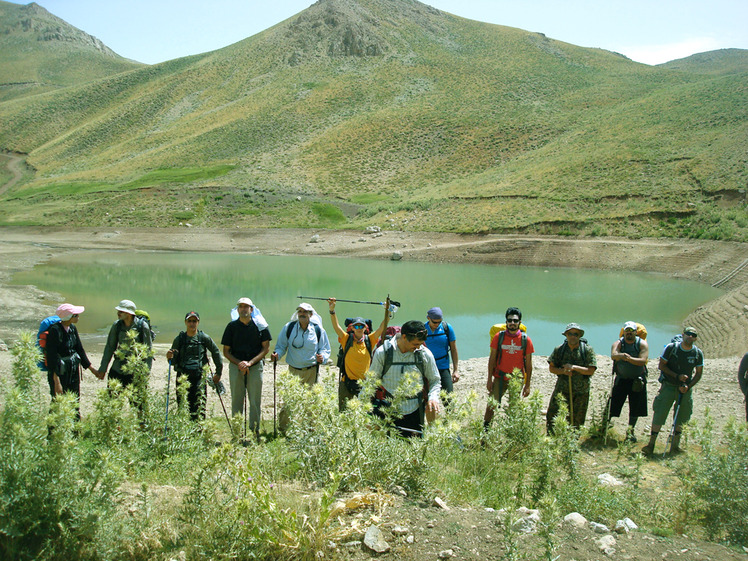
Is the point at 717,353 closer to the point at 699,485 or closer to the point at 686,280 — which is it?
the point at 699,485

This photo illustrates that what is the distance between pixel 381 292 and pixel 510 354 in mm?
17316

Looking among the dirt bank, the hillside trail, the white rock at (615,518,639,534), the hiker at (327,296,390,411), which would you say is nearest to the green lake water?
the dirt bank

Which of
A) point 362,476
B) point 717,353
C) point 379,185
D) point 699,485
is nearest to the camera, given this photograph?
point 362,476

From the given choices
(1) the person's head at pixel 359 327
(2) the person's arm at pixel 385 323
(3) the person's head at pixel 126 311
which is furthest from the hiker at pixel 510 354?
(3) the person's head at pixel 126 311

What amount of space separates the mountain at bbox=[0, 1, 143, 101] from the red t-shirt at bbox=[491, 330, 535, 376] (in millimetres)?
178987

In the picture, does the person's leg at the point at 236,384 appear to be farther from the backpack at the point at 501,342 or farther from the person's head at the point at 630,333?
the person's head at the point at 630,333

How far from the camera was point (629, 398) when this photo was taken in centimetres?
718

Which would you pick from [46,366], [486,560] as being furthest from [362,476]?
[46,366]

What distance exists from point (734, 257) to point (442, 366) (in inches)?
1193

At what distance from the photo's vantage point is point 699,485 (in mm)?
4070

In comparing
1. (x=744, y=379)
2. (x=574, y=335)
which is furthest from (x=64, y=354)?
(x=744, y=379)

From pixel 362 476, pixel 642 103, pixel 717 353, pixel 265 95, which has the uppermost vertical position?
pixel 265 95

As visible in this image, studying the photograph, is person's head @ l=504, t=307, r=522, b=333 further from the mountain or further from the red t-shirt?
the mountain

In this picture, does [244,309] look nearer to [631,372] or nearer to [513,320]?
[513,320]
